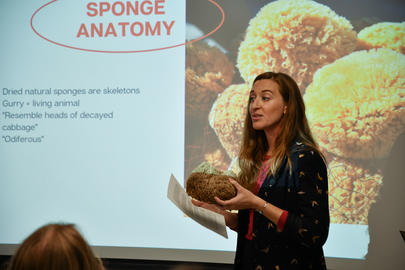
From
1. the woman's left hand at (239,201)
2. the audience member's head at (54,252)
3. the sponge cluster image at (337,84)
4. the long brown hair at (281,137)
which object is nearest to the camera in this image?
the audience member's head at (54,252)

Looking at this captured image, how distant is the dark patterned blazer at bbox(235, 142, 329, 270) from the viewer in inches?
54.3

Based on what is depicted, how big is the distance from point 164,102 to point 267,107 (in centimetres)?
162

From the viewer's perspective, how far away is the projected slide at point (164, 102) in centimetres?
280

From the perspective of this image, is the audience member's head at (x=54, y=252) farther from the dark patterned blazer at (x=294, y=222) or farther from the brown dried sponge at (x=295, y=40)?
the brown dried sponge at (x=295, y=40)

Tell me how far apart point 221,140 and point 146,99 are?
697 millimetres

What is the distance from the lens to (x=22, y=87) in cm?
335

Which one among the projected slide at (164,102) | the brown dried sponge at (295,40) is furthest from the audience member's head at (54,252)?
the brown dried sponge at (295,40)

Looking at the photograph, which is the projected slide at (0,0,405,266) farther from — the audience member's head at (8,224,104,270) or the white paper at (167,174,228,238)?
the audience member's head at (8,224,104,270)

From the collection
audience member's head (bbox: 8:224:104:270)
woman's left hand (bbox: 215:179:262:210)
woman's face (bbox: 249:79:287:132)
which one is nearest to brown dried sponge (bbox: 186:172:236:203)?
woman's left hand (bbox: 215:179:262:210)

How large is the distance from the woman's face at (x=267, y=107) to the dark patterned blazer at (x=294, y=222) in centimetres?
14

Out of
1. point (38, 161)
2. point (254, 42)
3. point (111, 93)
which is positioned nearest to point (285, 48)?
point (254, 42)

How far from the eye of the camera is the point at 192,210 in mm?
1418

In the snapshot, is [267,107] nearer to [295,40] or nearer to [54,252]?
[54,252]

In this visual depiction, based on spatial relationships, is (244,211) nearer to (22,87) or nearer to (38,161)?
(38,161)
